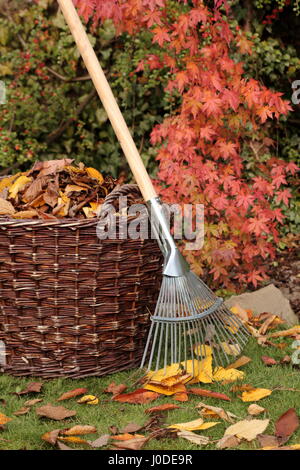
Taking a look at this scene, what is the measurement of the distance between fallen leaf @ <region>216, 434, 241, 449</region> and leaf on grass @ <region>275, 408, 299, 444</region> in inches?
5.3

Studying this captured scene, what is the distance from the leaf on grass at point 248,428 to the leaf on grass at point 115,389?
501 mm

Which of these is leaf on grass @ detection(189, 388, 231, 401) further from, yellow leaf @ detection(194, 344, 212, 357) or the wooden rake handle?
the wooden rake handle

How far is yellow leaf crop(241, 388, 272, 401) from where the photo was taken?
242 cm

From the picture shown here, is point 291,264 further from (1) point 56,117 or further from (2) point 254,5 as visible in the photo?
(1) point 56,117

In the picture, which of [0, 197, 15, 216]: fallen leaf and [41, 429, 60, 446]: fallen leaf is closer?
[41, 429, 60, 446]: fallen leaf

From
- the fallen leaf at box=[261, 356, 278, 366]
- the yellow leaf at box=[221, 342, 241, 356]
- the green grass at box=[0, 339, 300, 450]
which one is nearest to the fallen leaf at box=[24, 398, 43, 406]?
the green grass at box=[0, 339, 300, 450]

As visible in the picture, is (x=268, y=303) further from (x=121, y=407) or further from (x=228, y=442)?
(x=228, y=442)

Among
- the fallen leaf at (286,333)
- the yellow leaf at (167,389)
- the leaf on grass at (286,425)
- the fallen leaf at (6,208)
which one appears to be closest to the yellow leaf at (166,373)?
the yellow leaf at (167,389)

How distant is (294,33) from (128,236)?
268cm

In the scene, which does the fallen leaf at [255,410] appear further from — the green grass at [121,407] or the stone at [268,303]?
the stone at [268,303]

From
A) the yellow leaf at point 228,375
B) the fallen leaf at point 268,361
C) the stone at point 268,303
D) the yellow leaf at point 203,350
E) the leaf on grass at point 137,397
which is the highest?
the stone at point 268,303

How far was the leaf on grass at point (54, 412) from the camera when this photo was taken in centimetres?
232

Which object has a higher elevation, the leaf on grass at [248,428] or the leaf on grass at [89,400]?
the leaf on grass at [89,400]
